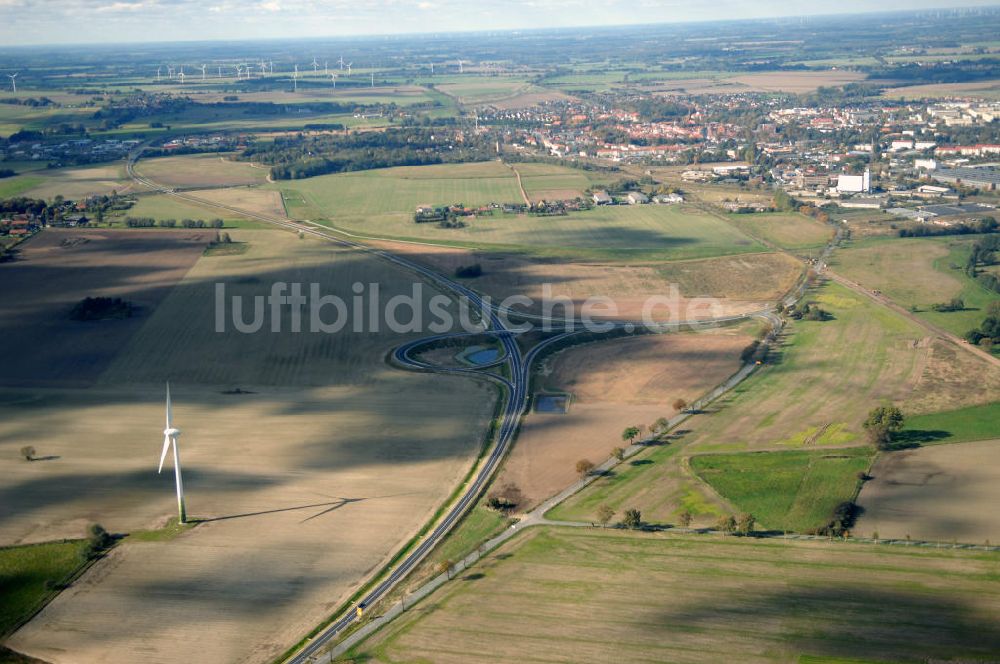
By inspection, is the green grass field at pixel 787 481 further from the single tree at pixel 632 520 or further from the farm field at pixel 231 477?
the farm field at pixel 231 477

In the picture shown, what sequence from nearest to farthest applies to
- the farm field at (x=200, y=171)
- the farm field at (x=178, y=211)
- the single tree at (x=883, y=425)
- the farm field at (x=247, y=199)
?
the single tree at (x=883, y=425)
the farm field at (x=178, y=211)
the farm field at (x=247, y=199)
the farm field at (x=200, y=171)

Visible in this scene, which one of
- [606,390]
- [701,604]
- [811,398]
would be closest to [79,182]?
[606,390]

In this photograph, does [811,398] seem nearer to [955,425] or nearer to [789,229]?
[955,425]

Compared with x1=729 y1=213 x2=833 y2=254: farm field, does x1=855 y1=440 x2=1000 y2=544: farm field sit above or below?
below

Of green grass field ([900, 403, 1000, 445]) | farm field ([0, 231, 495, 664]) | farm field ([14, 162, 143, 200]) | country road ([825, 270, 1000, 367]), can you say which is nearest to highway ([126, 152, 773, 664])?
farm field ([0, 231, 495, 664])

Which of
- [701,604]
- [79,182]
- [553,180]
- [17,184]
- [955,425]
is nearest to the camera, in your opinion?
[701,604]

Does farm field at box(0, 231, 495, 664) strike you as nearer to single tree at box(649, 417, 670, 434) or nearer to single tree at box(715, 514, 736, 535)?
single tree at box(649, 417, 670, 434)

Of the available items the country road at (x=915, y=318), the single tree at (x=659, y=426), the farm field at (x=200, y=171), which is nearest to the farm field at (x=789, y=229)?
the country road at (x=915, y=318)
